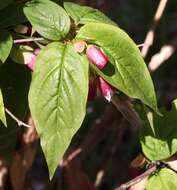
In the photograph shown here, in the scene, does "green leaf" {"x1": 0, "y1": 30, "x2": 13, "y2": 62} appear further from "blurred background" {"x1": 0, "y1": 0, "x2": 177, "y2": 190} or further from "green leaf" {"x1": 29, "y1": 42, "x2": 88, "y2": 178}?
"blurred background" {"x1": 0, "y1": 0, "x2": 177, "y2": 190}

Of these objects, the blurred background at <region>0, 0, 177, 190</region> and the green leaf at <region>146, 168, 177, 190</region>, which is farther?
the blurred background at <region>0, 0, 177, 190</region>

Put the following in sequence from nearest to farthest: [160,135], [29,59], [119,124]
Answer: [29,59], [160,135], [119,124]

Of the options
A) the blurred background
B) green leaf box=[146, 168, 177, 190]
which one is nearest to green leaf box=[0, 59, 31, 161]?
green leaf box=[146, 168, 177, 190]

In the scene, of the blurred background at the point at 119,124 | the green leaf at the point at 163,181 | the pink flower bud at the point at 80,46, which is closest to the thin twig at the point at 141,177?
the green leaf at the point at 163,181

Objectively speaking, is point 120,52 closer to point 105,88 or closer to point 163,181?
point 105,88

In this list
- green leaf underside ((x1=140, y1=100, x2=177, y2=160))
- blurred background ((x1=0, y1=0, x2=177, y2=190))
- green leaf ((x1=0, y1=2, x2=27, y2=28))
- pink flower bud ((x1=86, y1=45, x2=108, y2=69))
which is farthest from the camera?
blurred background ((x1=0, y1=0, x2=177, y2=190))

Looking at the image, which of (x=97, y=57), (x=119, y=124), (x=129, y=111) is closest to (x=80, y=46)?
(x=97, y=57)
